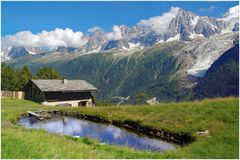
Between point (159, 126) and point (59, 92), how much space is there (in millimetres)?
57272

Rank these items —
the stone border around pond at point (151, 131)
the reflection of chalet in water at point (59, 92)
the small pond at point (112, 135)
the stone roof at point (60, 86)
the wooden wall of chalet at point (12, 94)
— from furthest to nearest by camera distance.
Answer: the wooden wall of chalet at point (12, 94)
the reflection of chalet in water at point (59, 92)
the stone roof at point (60, 86)
the stone border around pond at point (151, 131)
the small pond at point (112, 135)

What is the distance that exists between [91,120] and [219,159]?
→ 28.1 metres

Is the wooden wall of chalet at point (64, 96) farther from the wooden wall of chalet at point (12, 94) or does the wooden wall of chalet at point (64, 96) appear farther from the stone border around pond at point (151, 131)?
the stone border around pond at point (151, 131)

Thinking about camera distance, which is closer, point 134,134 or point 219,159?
point 219,159

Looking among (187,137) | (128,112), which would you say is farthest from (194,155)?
(128,112)

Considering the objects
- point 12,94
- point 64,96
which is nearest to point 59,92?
point 64,96

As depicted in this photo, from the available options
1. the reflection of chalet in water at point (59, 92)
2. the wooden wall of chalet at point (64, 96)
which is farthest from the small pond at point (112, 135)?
the wooden wall of chalet at point (64, 96)

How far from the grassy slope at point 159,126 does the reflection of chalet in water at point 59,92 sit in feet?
121

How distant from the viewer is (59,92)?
8975cm

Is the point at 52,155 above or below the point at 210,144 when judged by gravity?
above

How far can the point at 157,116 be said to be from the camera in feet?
130

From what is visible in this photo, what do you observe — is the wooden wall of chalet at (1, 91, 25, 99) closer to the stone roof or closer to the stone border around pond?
the stone roof

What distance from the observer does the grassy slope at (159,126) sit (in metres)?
13.8

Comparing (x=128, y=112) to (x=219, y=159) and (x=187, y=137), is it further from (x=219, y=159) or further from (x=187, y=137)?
(x=219, y=159)
